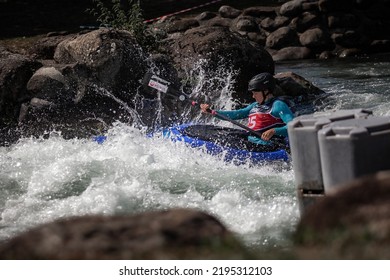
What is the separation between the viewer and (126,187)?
298 inches

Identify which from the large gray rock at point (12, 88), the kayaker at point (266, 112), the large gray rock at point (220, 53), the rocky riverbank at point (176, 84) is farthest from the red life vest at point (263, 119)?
the large gray rock at point (12, 88)

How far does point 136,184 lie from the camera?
7.66m

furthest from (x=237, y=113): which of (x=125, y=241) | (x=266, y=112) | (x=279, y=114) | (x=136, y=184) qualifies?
(x=125, y=241)

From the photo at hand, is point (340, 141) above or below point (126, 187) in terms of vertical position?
above

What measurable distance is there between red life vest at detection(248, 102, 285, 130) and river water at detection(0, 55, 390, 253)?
58 centimetres

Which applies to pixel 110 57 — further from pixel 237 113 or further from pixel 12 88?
pixel 237 113

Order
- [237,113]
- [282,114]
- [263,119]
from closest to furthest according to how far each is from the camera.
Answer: [282,114], [263,119], [237,113]

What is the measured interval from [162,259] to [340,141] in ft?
6.58

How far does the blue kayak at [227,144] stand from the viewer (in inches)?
315

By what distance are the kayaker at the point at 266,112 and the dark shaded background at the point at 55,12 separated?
35.7ft

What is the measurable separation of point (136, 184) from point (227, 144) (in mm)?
1280

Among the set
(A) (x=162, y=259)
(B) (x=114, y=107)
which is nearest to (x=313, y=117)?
(A) (x=162, y=259)

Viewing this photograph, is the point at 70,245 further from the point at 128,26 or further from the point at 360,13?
the point at 360,13

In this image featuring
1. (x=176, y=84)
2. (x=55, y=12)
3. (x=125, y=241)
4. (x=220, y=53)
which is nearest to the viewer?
(x=125, y=241)
